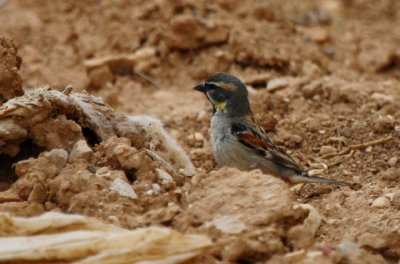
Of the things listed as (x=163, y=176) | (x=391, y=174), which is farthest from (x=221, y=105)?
(x=163, y=176)

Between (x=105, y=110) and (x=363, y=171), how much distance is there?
2239mm

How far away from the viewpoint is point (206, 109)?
9.21m

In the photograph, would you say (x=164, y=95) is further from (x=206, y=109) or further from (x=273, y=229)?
(x=273, y=229)

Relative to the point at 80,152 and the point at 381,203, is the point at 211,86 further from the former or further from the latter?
the point at 80,152

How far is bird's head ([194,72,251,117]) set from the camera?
7.96 m

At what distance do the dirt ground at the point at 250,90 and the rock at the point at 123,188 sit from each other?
0.04m

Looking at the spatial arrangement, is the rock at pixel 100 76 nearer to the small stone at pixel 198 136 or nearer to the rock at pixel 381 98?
the small stone at pixel 198 136

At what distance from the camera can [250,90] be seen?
9398mm

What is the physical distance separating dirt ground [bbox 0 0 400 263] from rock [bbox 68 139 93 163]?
0.08 m

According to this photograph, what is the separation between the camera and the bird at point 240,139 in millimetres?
7500

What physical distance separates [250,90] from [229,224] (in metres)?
4.32

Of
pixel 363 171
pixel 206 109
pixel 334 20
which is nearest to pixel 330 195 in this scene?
pixel 363 171

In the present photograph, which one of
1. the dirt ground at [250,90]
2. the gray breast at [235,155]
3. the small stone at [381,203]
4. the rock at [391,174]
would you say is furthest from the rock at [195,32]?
the small stone at [381,203]

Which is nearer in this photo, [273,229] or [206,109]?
[273,229]
